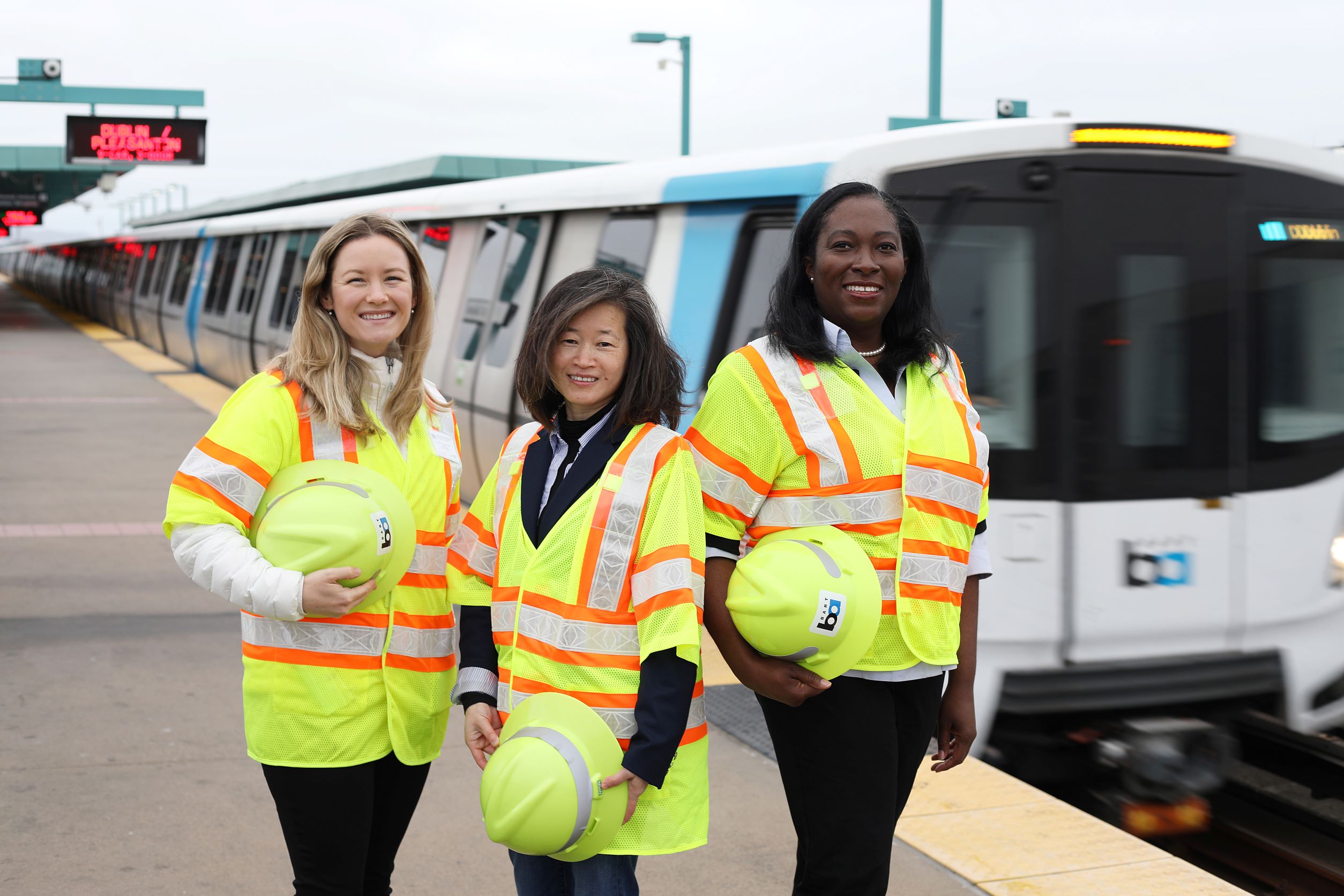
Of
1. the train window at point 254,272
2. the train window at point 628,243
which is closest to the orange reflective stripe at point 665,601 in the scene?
the train window at point 628,243

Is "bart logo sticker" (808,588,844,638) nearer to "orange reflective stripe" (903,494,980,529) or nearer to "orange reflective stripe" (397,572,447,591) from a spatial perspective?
"orange reflective stripe" (903,494,980,529)

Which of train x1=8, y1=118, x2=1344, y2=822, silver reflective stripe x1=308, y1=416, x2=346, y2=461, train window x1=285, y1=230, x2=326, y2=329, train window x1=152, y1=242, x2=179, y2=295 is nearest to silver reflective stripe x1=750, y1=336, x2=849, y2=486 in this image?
silver reflective stripe x1=308, y1=416, x2=346, y2=461

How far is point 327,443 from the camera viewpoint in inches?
103

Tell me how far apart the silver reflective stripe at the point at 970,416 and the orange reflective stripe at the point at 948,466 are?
0.02 m

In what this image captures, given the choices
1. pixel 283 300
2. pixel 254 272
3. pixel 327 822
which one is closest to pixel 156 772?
pixel 327 822

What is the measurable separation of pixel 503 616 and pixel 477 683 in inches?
5.8

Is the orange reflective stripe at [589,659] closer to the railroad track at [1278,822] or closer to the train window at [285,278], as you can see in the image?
the railroad track at [1278,822]

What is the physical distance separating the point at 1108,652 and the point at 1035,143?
177 cm

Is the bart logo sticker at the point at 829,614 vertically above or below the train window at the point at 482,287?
below

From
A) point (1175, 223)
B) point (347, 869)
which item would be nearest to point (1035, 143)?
point (1175, 223)

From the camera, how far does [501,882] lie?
3.83 m

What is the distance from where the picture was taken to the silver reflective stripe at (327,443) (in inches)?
102

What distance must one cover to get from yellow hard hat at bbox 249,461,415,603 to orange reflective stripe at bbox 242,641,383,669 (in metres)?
0.13

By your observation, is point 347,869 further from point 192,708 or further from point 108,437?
point 108,437
